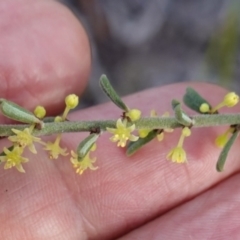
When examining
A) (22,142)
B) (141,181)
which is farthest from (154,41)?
(22,142)

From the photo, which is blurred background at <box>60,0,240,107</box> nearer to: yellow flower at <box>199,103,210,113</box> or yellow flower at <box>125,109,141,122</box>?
A: yellow flower at <box>199,103,210,113</box>

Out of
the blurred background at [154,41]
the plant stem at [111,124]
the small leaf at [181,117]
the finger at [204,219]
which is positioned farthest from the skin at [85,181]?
the blurred background at [154,41]

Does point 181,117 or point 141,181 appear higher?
point 181,117

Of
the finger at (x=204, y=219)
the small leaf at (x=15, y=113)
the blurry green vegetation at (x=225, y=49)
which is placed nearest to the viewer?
the small leaf at (x=15, y=113)

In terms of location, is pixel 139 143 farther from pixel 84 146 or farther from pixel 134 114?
pixel 84 146

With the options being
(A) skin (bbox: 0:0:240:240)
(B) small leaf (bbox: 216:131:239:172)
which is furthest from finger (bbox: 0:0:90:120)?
(B) small leaf (bbox: 216:131:239:172)

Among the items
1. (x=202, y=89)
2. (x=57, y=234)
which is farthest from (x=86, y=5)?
(x=57, y=234)

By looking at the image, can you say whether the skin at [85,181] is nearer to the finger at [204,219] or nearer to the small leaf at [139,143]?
the finger at [204,219]
